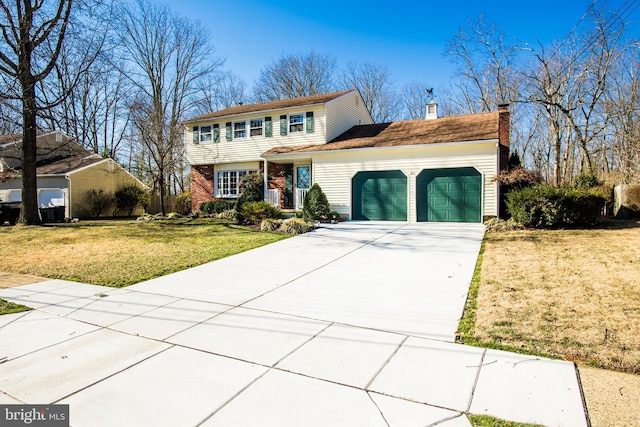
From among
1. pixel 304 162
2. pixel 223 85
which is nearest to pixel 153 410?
pixel 304 162

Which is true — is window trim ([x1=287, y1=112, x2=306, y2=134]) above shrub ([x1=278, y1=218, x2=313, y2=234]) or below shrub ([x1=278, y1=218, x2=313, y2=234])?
above

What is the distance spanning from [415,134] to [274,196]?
7.76 m

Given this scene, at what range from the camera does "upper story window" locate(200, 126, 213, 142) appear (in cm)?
2154

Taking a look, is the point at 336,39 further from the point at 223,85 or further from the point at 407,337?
the point at 407,337

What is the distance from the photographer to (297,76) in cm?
3309

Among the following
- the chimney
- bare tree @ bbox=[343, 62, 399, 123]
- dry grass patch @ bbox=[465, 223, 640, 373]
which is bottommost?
dry grass patch @ bbox=[465, 223, 640, 373]

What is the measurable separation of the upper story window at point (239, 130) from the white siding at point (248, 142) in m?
0.24

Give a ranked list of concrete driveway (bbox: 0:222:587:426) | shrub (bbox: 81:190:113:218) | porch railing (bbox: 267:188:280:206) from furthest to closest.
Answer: shrub (bbox: 81:190:113:218), porch railing (bbox: 267:188:280:206), concrete driveway (bbox: 0:222:587:426)

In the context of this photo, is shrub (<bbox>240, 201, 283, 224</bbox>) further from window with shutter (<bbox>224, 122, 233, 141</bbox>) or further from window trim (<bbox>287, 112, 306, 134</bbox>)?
window with shutter (<bbox>224, 122, 233, 141</bbox>)

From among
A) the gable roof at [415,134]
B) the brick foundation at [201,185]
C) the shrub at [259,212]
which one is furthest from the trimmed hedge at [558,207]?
the brick foundation at [201,185]

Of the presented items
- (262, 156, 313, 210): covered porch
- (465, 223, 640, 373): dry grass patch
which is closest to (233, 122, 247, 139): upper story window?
(262, 156, 313, 210): covered porch

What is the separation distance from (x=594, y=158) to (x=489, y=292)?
25.6m

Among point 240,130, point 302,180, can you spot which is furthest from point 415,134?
point 240,130

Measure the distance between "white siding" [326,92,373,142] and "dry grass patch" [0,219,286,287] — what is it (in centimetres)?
811
